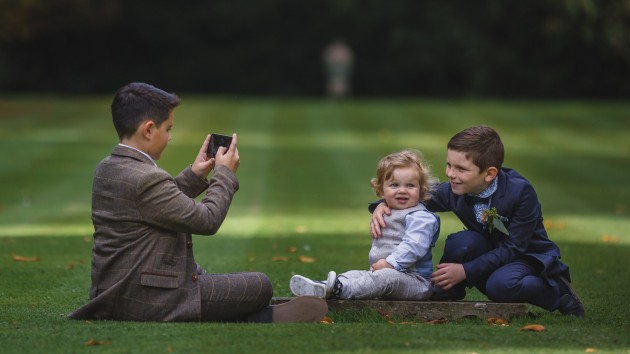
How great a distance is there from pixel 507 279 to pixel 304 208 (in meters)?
7.70

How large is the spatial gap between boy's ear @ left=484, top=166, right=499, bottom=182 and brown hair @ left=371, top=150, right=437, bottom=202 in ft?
1.06

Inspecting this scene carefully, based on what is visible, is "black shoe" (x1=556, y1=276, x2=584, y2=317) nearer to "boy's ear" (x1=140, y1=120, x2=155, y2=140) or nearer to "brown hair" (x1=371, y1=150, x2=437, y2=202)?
"brown hair" (x1=371, y1=150, x2=437, y2=202)

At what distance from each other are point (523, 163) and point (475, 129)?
1361 centimetres

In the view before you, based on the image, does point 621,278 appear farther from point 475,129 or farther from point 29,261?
point 29,261

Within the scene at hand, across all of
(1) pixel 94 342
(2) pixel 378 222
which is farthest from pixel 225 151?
(1) pixel 94 342

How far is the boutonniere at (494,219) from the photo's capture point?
658 cm

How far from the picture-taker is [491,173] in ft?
22.0

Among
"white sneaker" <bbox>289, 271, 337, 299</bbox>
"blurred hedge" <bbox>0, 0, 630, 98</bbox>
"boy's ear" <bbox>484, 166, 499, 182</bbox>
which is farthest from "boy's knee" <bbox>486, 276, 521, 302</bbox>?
"blurred hedge" <bbox>0, 0, 630, 98</bbox>

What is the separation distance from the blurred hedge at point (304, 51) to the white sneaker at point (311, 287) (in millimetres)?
37422

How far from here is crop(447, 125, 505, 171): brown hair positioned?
262 inches

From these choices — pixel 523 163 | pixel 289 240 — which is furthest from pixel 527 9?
pixel 289 240

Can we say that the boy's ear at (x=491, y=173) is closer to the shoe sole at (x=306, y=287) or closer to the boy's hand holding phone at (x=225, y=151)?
the shoe sole at (x=306, y=287)

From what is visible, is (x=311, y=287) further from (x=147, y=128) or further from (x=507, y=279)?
(x=147, y=128)

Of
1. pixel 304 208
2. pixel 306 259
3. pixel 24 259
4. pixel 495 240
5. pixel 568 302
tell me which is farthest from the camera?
pixel 304 208
